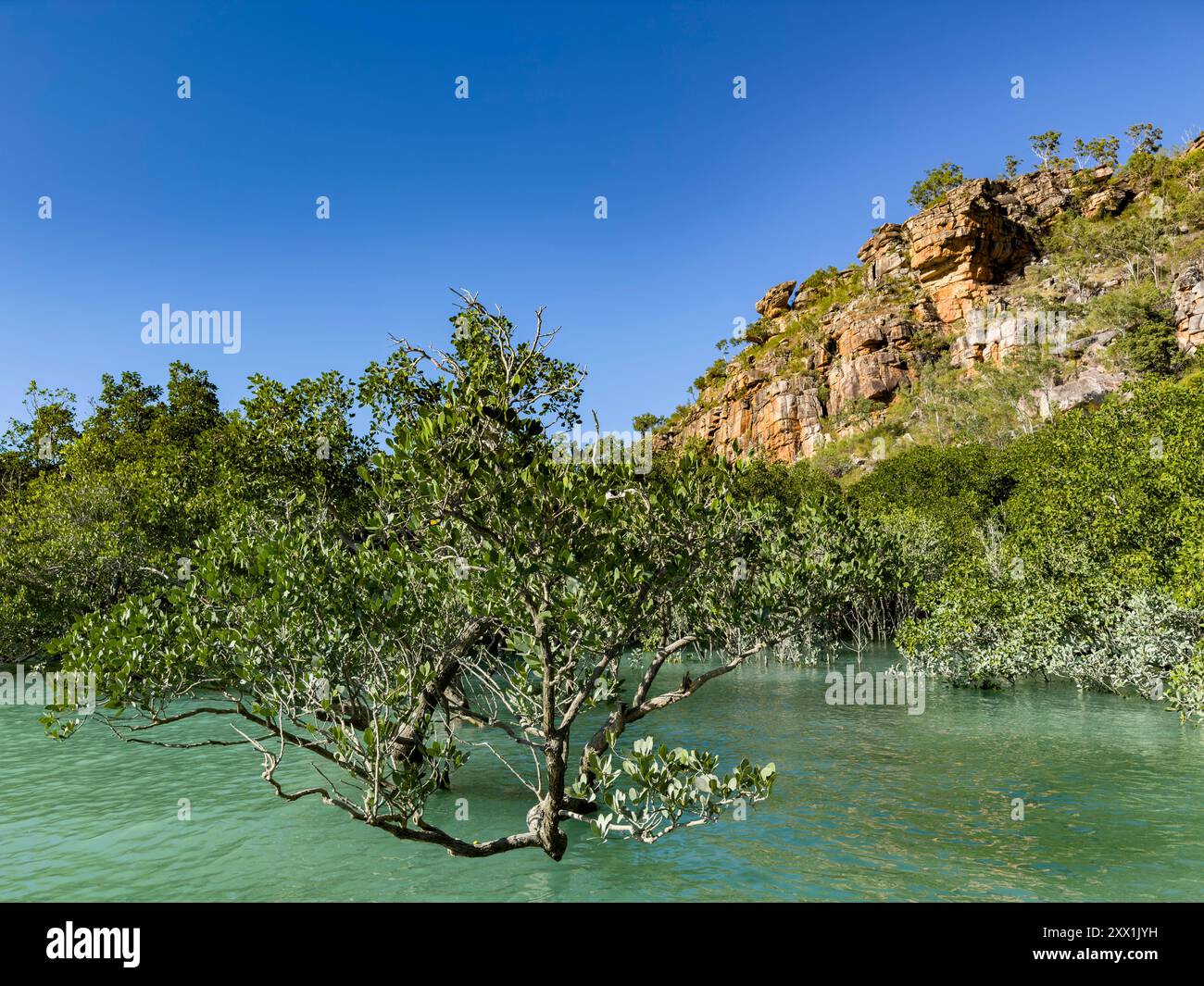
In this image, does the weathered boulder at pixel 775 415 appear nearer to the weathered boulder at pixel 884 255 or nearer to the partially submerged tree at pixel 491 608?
the weathered boulder at pixel 884 255

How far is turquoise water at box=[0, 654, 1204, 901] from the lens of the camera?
11.4 metres

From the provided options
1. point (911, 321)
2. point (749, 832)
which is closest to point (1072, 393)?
point (911, 321)

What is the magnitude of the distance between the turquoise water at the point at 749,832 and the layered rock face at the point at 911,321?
3662 inches

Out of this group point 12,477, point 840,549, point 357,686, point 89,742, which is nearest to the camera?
point 357,686

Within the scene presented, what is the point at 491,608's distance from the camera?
901 cm

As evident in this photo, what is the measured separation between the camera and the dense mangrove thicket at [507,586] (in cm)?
886

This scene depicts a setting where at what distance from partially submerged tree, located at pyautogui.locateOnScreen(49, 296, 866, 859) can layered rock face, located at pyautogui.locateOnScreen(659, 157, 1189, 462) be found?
333 feet

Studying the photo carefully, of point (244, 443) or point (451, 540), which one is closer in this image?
point (451, 540)

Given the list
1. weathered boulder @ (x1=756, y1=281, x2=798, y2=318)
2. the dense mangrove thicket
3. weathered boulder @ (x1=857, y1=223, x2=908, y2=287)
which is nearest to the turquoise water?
the dense mangrove thicket

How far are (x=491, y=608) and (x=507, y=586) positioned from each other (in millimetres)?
613

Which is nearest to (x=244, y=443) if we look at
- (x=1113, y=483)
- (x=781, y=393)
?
(x=1113, y=483)
